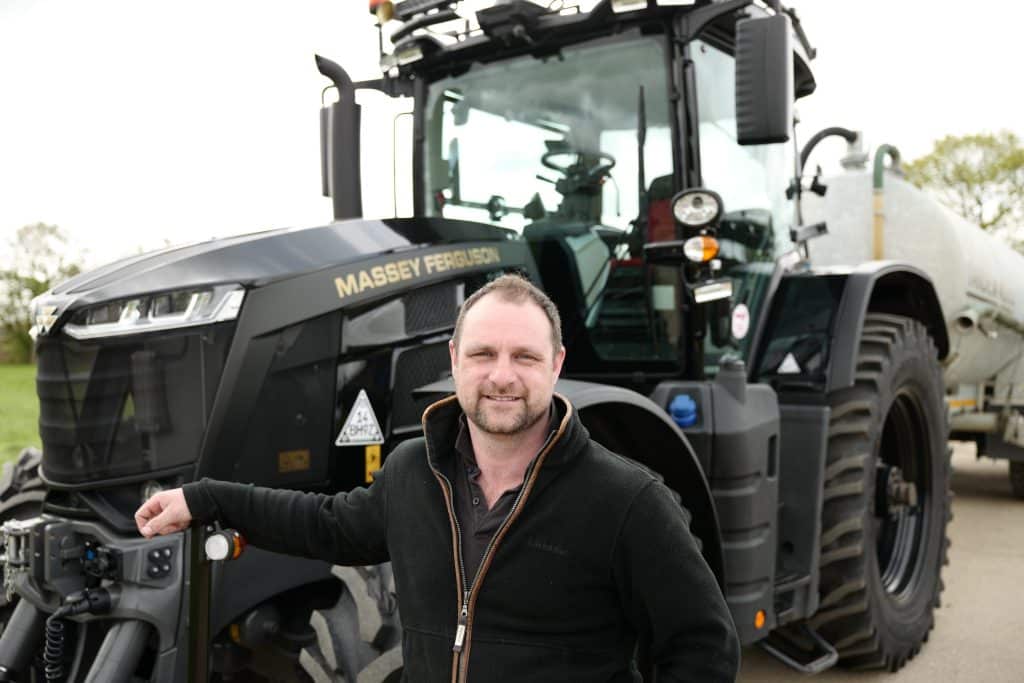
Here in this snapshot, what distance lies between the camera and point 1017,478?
330 inches

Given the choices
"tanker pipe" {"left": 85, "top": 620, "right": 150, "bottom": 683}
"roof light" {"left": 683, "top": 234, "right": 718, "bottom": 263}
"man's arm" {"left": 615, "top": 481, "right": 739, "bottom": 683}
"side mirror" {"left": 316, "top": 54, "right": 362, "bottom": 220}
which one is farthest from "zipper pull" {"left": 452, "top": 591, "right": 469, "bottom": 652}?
"side mirror" {"left": 316, "top": 54, "right": 362, "bottom": 220}

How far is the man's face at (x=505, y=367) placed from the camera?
1855mm

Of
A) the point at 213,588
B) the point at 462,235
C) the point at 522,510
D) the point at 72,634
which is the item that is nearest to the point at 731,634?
the point at 522,510

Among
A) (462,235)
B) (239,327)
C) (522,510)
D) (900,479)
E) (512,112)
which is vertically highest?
(512,112)

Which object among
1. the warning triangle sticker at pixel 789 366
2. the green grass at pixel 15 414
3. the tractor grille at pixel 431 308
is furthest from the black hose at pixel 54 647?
the green grass at pixel 15 414

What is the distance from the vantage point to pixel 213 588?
8.39 feet

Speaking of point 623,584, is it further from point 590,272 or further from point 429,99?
point 429,99

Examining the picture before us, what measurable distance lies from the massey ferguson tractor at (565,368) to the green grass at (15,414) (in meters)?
7.25

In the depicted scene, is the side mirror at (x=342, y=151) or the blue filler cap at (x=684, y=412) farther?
the side mirror at (x=342, y=151)

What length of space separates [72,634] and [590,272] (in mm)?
2153

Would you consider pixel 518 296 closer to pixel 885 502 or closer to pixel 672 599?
pixel 672 599

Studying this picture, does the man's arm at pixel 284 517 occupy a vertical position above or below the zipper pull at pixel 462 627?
above

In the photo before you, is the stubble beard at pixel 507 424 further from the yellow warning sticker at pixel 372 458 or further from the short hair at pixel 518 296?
the yellow warning sticker at pixel 372 458

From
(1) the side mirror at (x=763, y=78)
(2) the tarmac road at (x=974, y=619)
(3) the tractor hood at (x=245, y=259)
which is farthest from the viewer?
(2) the tarmac road at (x=974, y=619)
